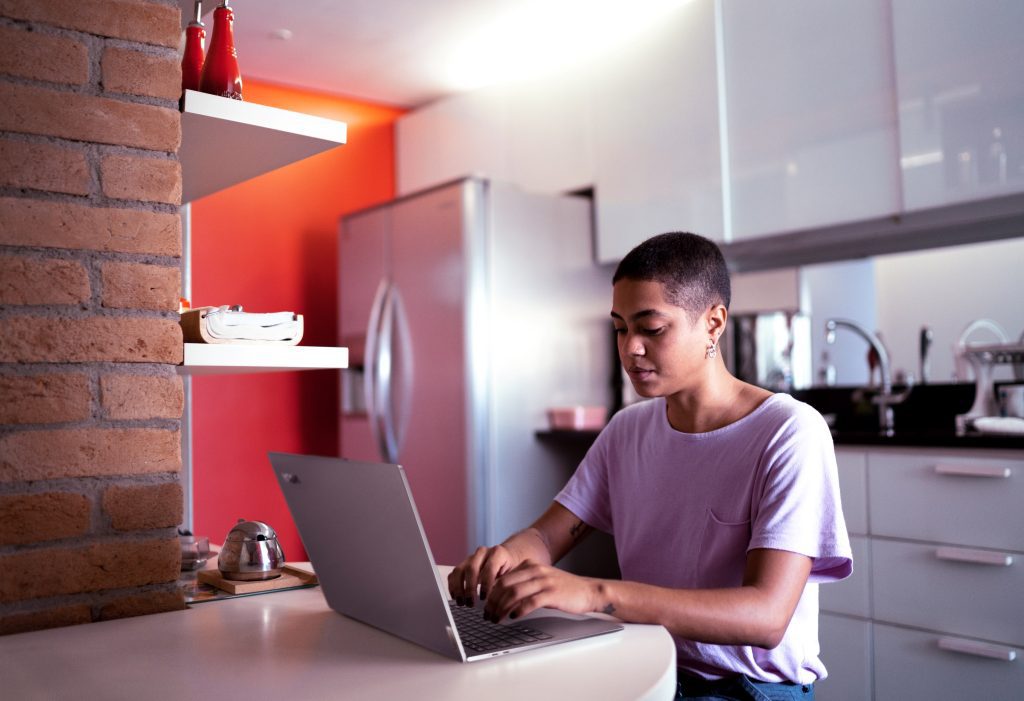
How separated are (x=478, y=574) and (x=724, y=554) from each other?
1.25 ft

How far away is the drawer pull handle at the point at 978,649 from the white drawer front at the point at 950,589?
2cm

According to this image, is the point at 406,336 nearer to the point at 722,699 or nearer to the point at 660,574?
the point at 660,574

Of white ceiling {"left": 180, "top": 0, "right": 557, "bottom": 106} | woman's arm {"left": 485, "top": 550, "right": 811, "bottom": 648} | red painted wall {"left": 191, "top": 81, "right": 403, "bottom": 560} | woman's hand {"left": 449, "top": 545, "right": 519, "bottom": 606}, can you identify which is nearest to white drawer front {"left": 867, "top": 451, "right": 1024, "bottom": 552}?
woman's arm {"left": 485, "top": 550, "right": 811, "bottom": 648}

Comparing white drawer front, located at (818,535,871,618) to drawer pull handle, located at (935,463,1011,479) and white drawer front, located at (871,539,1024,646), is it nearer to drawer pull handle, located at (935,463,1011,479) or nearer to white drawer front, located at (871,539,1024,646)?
white drawer front, located at (871,539,1024,646)

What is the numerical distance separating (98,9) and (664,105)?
8.07 ft

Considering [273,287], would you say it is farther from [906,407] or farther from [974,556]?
[974,556]

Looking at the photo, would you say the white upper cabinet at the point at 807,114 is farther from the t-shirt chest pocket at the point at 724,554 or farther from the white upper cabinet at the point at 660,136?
the t-shirt chest pocket at the point at 724,554

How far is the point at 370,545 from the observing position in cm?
108

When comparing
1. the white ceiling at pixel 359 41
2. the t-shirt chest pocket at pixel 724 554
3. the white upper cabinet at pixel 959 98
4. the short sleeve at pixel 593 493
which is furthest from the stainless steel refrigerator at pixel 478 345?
the t-shirt chest pocket at pixel 724 554

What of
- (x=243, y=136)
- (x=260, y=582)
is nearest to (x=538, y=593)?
(x=260, y=582)

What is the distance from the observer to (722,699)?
1285 mm

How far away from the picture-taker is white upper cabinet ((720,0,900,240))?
9.27 feet

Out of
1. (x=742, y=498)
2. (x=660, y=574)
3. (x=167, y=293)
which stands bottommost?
(x=660, y=574)

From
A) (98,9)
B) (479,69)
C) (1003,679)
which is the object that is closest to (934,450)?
(1003,679)
